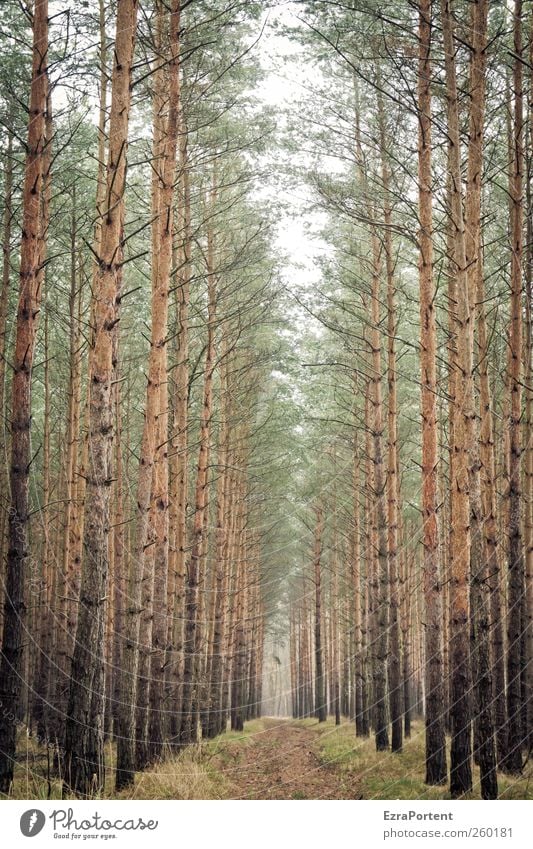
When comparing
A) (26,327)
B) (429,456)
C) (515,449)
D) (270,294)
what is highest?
(270,294)

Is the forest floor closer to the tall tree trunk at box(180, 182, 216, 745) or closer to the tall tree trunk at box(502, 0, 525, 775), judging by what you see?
the tall tree trunk at box(502, 0, 525, 775)

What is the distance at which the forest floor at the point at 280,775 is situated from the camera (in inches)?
269

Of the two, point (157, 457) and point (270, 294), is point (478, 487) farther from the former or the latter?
point (270, 294)

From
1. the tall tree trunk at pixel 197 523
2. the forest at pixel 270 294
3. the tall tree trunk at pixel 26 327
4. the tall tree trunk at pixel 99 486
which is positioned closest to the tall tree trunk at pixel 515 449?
the forest at pixel 270 294

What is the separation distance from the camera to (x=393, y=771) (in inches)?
378

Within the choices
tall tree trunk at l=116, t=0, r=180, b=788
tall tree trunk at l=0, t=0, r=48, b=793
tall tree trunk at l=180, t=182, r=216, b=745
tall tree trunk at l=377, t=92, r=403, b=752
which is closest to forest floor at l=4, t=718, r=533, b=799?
tall tree trunk at l=116, t=0, r=180, b=788

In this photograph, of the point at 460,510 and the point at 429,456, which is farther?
the point at 429,456

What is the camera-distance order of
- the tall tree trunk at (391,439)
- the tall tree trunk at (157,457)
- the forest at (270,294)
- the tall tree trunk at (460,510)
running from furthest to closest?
the tall tree trunk at (391,439) → the tall tree trunk at (157,457) → the tall tree trunk at (460,510) → the forest at (270,294)

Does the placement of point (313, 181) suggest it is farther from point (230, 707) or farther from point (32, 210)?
point (230, 707)

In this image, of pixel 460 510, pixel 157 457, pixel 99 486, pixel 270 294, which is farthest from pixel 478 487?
pixel 270 294

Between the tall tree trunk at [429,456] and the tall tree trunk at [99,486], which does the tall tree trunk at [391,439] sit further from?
the tall tree trunk at [99,486]

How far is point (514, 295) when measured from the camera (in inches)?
324

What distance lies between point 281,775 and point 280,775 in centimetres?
3

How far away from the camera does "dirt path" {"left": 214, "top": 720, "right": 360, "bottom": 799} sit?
8.52 m
